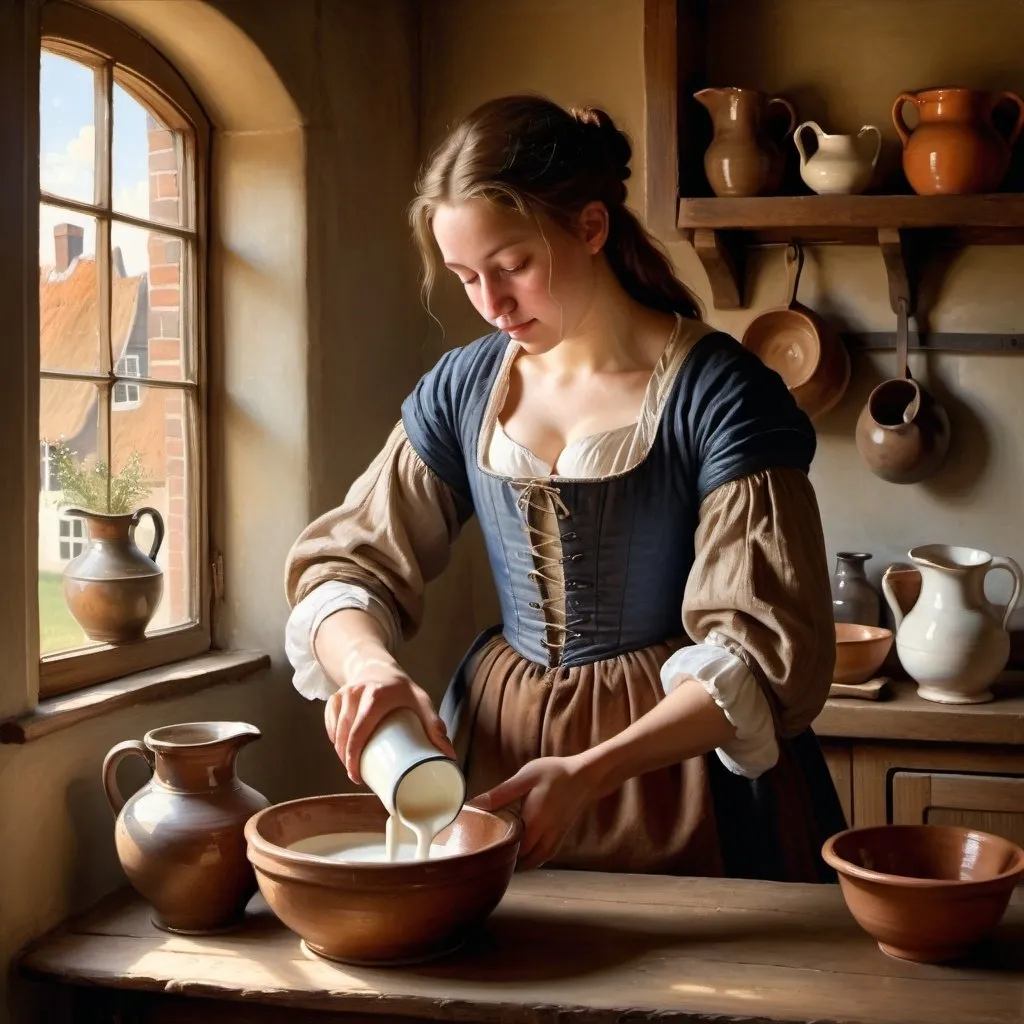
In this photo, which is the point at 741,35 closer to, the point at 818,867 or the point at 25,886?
the point at 818,867

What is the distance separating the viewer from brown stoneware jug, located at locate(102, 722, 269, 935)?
135 centimetres

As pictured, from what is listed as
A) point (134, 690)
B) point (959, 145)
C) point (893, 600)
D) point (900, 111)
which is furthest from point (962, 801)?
point (134, 690)

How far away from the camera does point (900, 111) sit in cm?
260

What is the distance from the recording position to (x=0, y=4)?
4.98 feet

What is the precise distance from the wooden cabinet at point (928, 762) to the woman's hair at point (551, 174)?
1139 millimetres

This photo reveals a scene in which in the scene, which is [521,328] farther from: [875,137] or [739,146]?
[875,137]

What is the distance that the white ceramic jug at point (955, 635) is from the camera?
2.49 meters

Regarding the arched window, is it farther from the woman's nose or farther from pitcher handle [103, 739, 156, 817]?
the woman's nose

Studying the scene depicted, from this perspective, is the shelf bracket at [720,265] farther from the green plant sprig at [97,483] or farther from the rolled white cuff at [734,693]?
the rolled white cuff at [734,693]

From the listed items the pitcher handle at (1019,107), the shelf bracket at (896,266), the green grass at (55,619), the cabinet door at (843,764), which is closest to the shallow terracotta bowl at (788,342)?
the shelf bracket at (896,266)

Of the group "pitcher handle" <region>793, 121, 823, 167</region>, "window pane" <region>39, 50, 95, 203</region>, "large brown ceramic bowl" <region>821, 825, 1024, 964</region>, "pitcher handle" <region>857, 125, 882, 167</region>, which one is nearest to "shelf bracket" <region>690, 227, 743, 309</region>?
"pitcher handle" <region>793, 121, 823, 167</region>

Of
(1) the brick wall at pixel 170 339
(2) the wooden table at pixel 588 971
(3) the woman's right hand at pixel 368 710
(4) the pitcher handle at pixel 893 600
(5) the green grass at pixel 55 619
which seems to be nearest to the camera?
(2) the wooden table at pixel 588 971

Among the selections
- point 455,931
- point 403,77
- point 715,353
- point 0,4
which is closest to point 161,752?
point 455,931

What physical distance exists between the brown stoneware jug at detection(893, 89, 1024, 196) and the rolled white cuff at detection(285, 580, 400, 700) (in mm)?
1510
